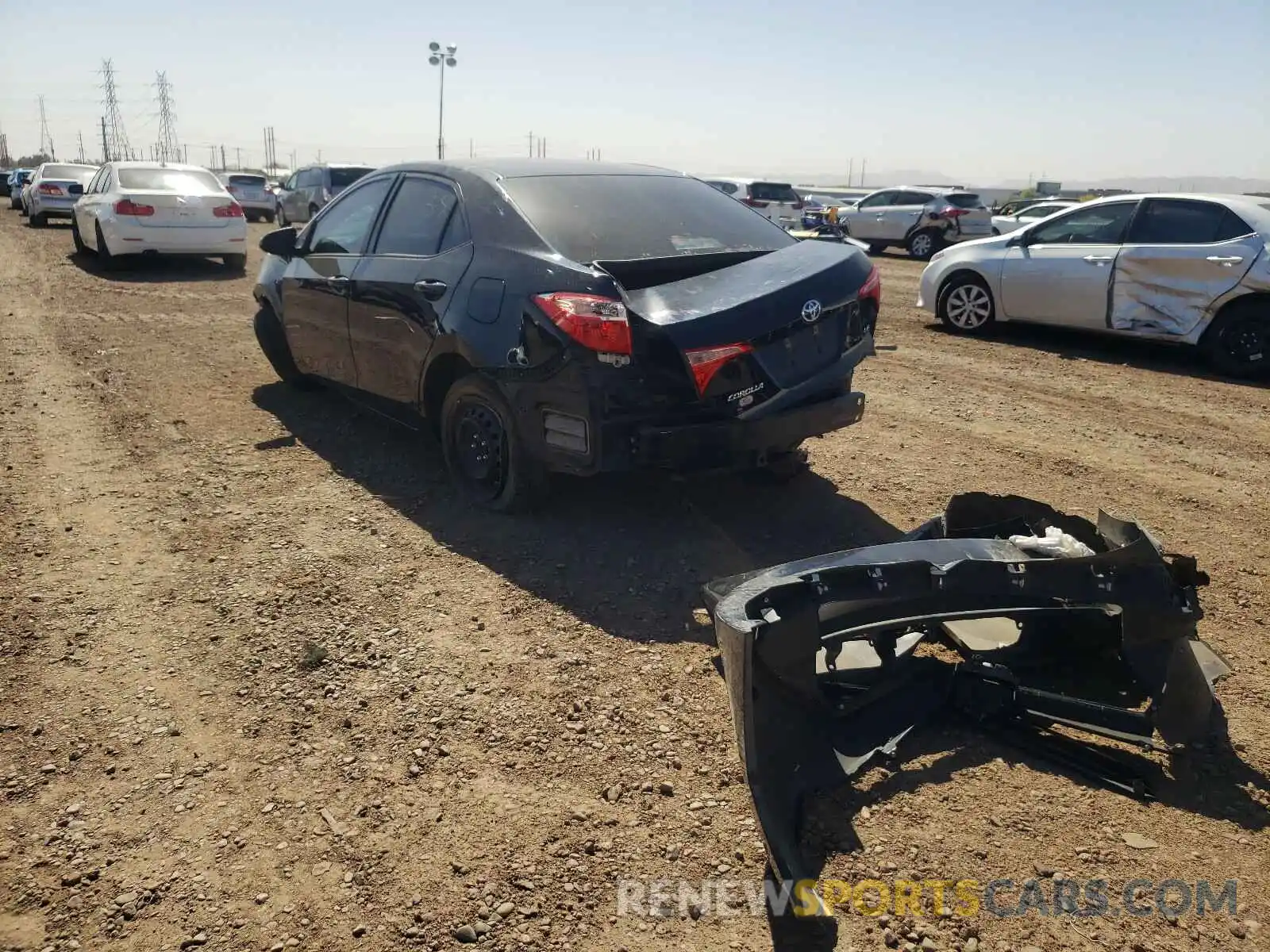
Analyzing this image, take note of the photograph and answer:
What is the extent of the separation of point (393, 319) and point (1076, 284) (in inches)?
275

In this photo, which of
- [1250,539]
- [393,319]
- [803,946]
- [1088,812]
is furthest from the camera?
[393,319]

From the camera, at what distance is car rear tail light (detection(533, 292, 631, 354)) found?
3.88 meters

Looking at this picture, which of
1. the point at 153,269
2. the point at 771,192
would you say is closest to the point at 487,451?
the point at 153,269

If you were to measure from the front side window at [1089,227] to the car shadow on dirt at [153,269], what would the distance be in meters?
10.9

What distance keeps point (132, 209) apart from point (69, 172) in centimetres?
1286

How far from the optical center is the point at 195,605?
389cm

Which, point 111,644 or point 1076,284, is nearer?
point 111,644

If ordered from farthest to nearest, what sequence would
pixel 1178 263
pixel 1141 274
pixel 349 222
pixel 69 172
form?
pixel 69 172 → pixel 1141 274 → pixel 1178 263 → pixel 349 222

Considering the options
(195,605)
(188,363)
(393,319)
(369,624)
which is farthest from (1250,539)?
(188,363)

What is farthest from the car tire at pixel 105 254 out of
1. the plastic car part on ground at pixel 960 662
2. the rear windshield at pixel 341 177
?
the plastic car part on ground at pixel 960 662

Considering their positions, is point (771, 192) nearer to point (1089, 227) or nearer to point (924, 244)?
point (924, 244)

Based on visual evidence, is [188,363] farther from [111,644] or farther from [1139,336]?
[1139,336]

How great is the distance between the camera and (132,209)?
13.2m

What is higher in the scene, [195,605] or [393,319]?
[393,319]
